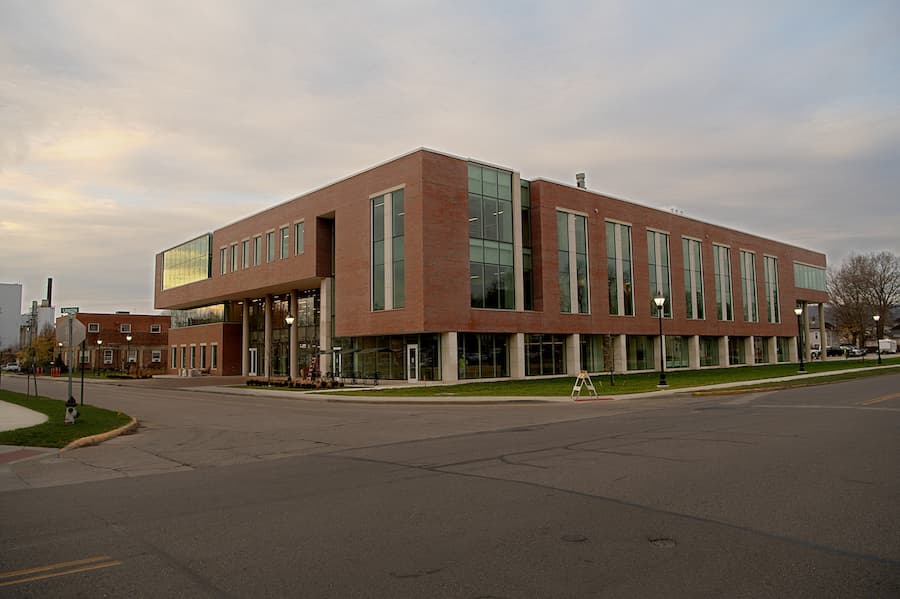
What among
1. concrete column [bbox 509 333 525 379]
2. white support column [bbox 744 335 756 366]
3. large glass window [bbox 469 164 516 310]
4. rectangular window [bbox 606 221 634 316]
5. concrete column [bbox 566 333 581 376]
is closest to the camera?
large glass window [bbox 469 164 516 310]

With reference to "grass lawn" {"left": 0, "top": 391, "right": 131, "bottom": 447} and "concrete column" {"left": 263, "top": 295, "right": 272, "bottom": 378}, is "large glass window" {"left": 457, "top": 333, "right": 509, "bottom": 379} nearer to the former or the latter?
"grass lawn" {"left": 0, "top": 391, "right": 131, "bottom": 447}

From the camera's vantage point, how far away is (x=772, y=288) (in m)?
72.8

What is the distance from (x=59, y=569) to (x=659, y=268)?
56007 mm

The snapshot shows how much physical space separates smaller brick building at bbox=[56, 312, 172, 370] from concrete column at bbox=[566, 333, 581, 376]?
232 ft

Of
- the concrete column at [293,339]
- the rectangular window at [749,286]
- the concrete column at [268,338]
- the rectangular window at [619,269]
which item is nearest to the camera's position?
the rectangular window at [619,269]

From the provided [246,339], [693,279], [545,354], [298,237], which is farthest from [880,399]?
[246,339]

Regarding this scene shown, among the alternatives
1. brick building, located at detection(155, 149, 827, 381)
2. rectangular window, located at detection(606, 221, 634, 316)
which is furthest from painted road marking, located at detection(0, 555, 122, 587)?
rectangular window, located at detection(606, 221, 634, 316)

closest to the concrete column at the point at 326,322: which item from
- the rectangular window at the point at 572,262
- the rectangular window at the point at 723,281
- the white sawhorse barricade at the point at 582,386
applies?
the rectangular window at the point at 572,262

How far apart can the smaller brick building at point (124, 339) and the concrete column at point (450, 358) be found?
71048 millimetres

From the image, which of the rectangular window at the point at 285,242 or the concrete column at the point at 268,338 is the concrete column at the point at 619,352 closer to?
the rectangular window at the point at 285,242

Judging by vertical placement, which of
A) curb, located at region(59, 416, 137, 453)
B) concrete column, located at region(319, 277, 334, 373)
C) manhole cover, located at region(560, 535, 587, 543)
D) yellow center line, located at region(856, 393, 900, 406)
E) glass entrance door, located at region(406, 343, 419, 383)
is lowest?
curb, located at region(59, 416, 137, 453)

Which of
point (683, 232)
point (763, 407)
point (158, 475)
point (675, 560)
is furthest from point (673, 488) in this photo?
point (683, 232)

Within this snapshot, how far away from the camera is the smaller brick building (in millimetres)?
99887

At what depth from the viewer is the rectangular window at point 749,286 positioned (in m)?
68.1
